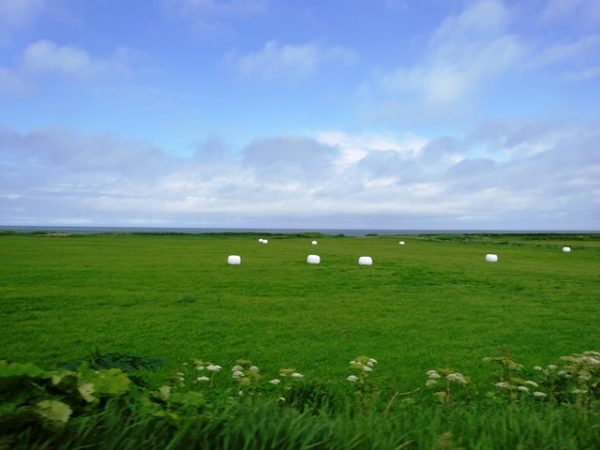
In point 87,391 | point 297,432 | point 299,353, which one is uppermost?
point 87,391

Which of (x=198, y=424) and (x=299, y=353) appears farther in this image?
(x=299, y=353)

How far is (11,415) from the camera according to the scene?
10.8 ft

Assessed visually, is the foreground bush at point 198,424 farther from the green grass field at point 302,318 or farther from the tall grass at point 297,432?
the green grass field at point 302,318

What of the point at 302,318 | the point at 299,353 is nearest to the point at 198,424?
the point at 299,353

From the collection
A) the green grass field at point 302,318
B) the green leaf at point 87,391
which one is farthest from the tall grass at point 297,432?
the green grass field at point 302,318

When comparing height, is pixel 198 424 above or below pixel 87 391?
below

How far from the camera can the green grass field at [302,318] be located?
32.4 ft

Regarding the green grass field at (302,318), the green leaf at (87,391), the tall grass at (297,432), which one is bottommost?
the green grass field at (302,318)

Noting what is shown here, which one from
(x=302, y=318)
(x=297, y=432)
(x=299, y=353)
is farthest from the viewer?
(x=302, y=318)

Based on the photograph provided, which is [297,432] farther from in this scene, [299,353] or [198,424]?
[299,353]

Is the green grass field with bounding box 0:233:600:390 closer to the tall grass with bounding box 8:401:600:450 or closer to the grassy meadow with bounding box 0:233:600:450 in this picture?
the grassy meadow with bounding box 0:233:600:450

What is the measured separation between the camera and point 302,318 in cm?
1374

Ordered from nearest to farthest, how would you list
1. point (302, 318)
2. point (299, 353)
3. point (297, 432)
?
1. point (297, 432)
2. point (299, 353)
3. point (302, 318)

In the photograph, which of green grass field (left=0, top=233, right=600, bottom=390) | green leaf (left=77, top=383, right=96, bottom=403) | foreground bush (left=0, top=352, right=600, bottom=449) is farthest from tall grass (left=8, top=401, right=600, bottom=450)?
green grass field (left=0, top=233, right=600, bottom=390)
